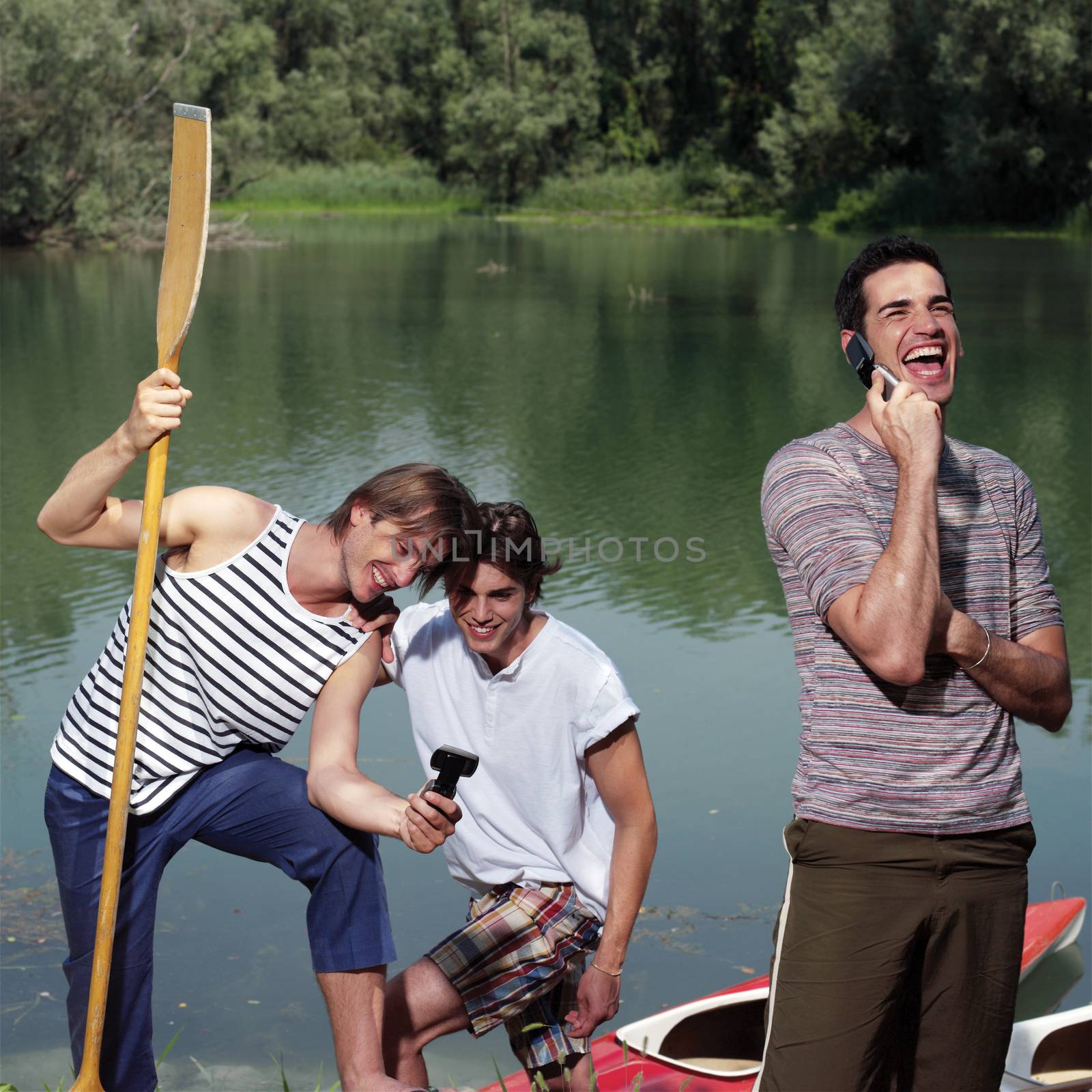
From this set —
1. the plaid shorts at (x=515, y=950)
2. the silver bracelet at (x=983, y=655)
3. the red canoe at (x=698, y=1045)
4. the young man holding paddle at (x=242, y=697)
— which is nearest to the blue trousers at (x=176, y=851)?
the young man holding paddle at (x=242, y=697)

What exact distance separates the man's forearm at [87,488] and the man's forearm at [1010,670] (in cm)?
142

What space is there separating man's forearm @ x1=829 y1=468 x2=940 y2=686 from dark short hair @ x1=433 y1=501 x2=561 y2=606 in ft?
2.33

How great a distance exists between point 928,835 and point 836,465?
1.98 ft

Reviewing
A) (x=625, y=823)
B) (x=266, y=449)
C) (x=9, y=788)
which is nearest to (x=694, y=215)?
(x=266, y=449)

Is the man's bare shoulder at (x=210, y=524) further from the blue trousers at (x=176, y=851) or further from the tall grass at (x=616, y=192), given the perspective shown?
the tall grass at (x=616, y=192)

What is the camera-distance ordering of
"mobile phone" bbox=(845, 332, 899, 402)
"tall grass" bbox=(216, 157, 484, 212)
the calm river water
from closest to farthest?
"mobile phone" bbox=(845, 332, 899, 402)
the calm river water
"tall grass" bbox=(216, 157, 484, 212)

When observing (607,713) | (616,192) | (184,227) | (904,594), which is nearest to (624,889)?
(607,713)

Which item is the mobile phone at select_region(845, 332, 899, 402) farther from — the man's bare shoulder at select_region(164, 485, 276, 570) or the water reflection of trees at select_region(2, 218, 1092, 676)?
the water reflection of trees at select_region(2, 218, 1092, 676)

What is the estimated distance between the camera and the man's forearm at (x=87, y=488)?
2.60 meters

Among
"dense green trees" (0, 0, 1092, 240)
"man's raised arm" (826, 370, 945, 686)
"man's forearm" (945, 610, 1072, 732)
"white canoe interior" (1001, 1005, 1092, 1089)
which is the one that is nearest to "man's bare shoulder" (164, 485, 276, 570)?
"man's raised arm" (826, 370, 945, 686)

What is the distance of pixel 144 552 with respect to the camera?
2.55 meters

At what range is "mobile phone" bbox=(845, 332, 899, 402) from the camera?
246 cm

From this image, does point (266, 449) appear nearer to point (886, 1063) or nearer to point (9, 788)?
point (9, 788)

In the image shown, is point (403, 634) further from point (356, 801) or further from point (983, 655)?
point (983, 655)
